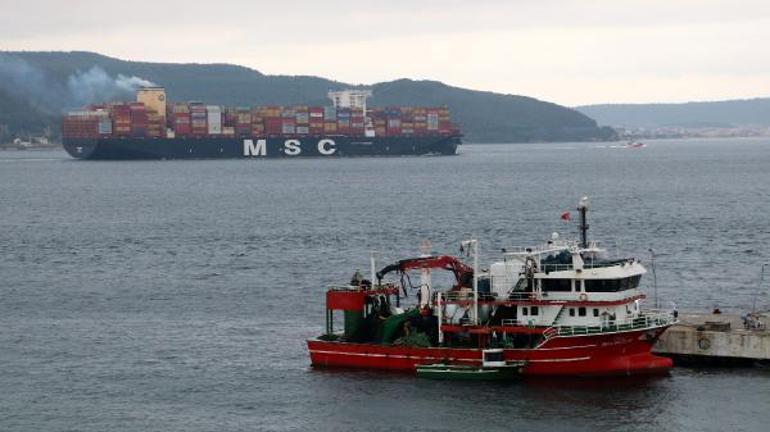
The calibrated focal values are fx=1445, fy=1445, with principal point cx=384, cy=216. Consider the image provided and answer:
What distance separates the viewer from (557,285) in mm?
49344

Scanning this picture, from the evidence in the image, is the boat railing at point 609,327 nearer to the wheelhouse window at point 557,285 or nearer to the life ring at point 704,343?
the wheelhouse window at point 557,285

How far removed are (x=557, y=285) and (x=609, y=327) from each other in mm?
2268

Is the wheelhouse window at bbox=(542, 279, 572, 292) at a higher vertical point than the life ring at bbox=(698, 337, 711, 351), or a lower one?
higher

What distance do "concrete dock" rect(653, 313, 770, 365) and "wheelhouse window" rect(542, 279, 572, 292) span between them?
4.73m

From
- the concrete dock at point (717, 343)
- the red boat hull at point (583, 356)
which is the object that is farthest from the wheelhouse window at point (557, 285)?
the concrete dock at point (717, 343)

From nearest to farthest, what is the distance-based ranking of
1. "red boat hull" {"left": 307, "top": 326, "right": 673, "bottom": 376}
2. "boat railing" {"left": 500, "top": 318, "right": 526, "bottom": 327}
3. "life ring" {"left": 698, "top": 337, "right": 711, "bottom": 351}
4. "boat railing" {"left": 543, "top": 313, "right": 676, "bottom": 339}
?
"boat railing" {"left": 543, "top": 313, "right": 676, "bottom": 339}
"red boat hull" {"left": 307, "top": 326, "right": 673, "bottom": 376}
"boat railing" {"left": 500, "top": 318, "right": 526, "bottom": 327}
"life ring" {"left": 698, "top": 337, "right": 711, "bottom": 351}

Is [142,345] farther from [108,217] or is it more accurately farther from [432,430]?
[108,217]

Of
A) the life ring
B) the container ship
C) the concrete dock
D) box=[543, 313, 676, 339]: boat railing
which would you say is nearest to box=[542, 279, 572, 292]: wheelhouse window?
the container ship

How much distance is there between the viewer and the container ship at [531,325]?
4878cm

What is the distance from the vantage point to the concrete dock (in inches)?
1967

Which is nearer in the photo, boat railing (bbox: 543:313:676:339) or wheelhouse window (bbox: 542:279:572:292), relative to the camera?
boat railing (bbox: 543:313:676:339)

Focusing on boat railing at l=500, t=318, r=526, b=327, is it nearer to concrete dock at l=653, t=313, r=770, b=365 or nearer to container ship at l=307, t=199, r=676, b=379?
container ship at l=307, t=199, r=676, b=379

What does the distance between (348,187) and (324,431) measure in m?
126

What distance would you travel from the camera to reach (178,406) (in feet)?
155
